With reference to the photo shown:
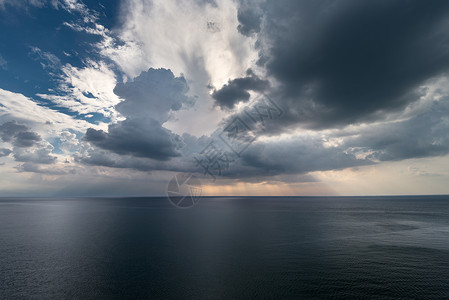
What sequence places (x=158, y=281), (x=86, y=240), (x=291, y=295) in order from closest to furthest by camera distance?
(x=291, y=295)
(x=158, y=281)
(x=86, y=240)

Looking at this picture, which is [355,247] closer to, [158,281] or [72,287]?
[158,281]

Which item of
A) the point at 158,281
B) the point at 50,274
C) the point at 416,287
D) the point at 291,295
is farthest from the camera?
the point at 50,274

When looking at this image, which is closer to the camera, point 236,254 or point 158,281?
point 158,281

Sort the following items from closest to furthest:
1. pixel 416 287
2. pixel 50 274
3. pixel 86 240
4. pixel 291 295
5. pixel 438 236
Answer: pixel 291 295, pixel 416 287, pixel 50 274, pixel 86 240, pixel 438 236

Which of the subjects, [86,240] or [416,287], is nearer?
[416,287]

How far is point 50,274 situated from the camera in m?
33.5

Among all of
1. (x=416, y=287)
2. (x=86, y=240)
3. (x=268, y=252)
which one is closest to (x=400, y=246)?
(x=416, y=287)

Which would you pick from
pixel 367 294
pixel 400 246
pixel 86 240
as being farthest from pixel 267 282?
pixel 86 240

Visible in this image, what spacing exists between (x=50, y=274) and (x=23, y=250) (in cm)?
2050

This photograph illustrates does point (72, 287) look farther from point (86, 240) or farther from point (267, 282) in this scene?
point (86, 240)

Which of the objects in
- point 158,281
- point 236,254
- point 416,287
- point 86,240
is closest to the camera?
point 416,287

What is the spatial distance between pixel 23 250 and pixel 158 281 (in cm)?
3673

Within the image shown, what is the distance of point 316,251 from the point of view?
4622cm

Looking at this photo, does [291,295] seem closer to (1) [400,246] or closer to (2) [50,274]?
(2) [50,274]
